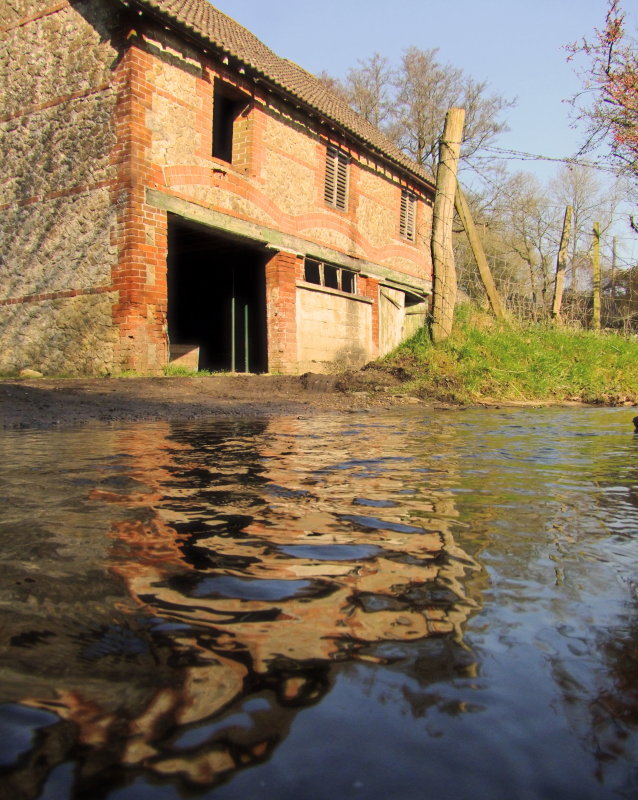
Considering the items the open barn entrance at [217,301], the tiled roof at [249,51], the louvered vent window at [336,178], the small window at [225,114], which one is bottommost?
the open barn entrance at [217,301]

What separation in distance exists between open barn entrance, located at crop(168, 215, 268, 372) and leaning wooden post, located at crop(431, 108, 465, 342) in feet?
11.3

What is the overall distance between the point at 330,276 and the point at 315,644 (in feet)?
44.7

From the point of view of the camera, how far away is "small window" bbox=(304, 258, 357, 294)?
13.2 metres

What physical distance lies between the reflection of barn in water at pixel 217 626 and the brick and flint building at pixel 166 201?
7683 millimetres

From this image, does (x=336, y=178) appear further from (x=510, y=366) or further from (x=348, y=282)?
(x=510, y=366)

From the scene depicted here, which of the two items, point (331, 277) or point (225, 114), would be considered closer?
point (225, 114)

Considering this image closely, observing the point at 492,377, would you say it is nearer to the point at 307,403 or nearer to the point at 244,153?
the point at 307,403

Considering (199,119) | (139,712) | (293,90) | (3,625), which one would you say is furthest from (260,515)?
(293,90)

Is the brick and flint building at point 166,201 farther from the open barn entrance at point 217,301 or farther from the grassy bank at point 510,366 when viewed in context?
the grassy bank at point 510,366

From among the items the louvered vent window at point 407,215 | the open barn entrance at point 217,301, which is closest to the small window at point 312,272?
the open barn entrance at point 217,301

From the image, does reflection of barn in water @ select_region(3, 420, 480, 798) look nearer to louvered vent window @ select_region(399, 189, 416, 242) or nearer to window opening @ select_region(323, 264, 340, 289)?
window opening @ select_region(323, 264, 340, 289)

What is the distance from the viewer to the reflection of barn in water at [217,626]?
65cm

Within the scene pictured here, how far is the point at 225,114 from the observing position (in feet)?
40.1

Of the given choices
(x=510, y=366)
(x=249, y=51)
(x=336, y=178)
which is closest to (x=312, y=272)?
(x=336, y=178)
